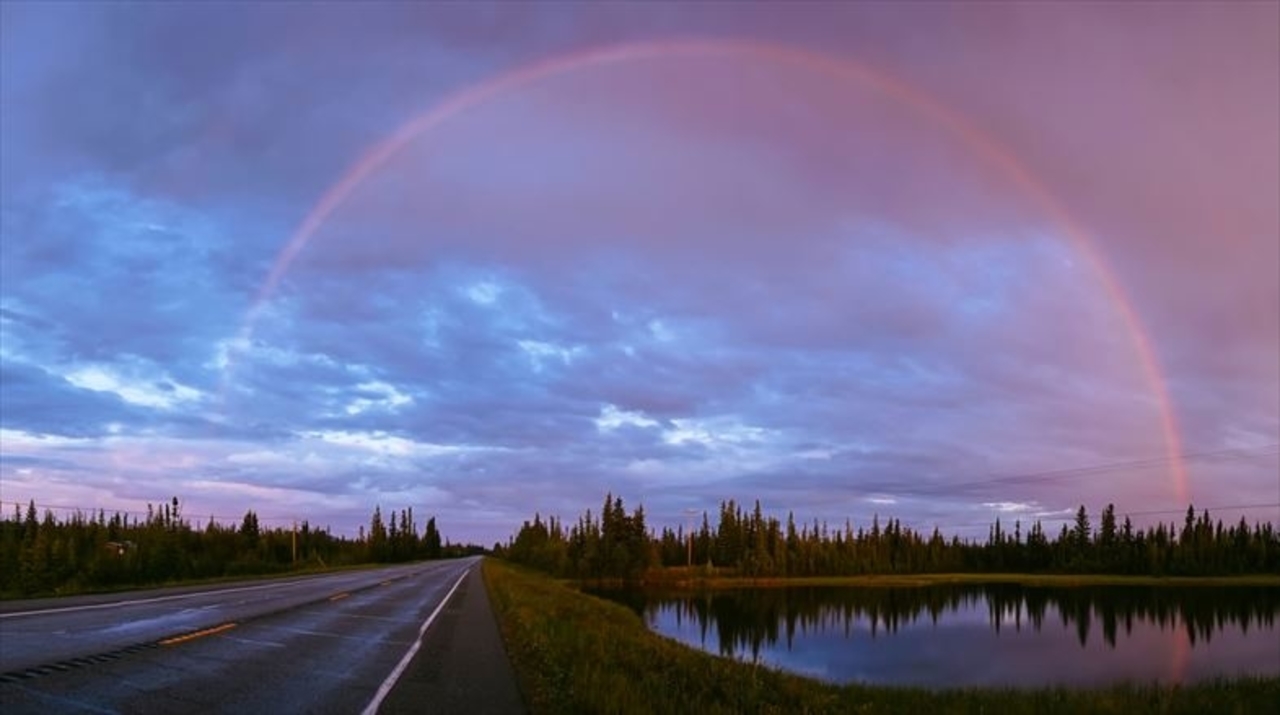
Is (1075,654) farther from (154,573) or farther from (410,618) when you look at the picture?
(154,573)

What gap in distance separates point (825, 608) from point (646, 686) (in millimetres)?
96548

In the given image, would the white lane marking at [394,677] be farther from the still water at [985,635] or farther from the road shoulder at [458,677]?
the still water at [985,635]

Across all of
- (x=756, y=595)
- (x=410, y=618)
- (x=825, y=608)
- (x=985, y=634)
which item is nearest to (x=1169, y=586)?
(x=756, y=595)

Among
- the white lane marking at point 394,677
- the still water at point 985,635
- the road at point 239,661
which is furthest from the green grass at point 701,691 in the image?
the still water at point 985,635

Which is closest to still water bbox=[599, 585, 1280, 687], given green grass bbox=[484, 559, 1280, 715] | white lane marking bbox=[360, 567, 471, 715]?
green grass bbox=[484, 559, 1280, 715]

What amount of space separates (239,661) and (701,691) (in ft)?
26.1

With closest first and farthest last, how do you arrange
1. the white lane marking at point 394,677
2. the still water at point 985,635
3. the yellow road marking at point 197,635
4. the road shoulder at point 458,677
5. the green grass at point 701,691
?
the white lane marking at point 394,677 < the road shoulder at point 458,677 < the green grass at point 701,691 < the yellow road marking at point 197,635 < the still water at point 985,635

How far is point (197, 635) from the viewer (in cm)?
1978

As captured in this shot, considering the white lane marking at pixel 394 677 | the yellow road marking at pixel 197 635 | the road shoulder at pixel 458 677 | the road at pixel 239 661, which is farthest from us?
the yellow road marking at pixel 197 635

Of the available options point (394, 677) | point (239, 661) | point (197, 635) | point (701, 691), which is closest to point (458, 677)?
point (394, 677)

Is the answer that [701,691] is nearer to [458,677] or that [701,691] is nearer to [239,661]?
[458,677]

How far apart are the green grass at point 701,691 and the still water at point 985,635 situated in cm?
689

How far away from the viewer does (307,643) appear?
20.3 metres

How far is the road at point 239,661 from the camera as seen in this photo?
12.2 meters
